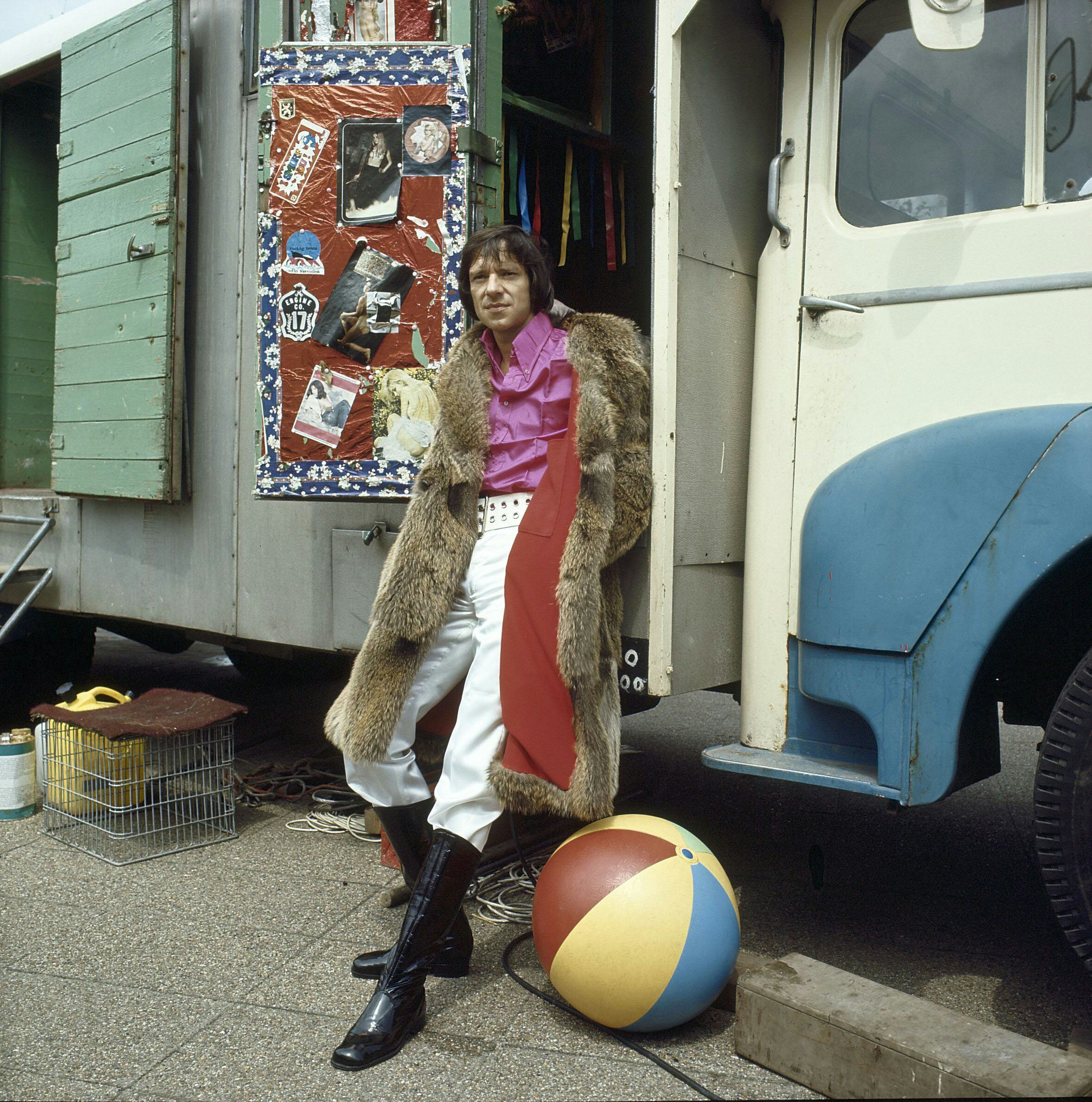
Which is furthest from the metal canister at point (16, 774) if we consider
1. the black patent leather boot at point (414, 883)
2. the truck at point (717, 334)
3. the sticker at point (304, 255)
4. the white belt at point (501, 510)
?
the white belt at point (501, 510)

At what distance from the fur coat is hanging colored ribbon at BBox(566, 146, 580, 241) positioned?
1.65 meters

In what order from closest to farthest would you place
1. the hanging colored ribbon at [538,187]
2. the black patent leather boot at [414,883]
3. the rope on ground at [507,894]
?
the black patent leather boot at [414,883], the rope on ground at [507,894], the hanging colored ribbon at [538,187]

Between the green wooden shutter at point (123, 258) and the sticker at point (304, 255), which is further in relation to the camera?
the green wooden shutter at point (123, 258)

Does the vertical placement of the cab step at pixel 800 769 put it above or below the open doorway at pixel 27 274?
below

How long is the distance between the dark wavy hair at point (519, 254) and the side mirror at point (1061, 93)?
124cm

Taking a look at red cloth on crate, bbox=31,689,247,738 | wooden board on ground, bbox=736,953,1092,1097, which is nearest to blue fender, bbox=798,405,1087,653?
wooden board on ground, bbox=736,953,1092,1097

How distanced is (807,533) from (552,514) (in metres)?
0.63

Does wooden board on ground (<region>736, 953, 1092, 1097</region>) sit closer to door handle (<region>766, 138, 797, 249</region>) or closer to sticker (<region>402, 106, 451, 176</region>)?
door handle (<region>766, 138, 797, 249</region>)

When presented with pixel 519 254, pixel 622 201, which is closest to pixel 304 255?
pixel 519 254

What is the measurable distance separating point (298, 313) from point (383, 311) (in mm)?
313

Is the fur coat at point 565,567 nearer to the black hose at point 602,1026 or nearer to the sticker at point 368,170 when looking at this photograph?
the black hose at point 602,1026

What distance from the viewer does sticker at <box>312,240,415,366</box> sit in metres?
3.26

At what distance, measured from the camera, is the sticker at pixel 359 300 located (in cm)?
326

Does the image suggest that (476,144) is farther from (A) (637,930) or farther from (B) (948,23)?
(A) (637,930)
